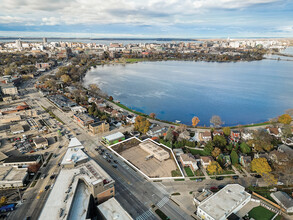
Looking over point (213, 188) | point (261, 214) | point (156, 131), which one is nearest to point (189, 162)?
point (213, 188)

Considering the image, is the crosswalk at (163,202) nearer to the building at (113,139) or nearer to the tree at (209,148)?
the tree at (209,148)

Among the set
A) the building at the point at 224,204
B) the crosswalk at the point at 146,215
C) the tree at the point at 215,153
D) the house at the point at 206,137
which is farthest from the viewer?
the house at the point at 206,137

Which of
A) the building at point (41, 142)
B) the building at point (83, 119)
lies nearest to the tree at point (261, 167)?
the building at point (83, 119)

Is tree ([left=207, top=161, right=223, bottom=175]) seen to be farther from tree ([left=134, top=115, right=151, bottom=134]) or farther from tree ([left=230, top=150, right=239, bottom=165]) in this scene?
tree ([left=134, top=115, right=151, bottom=134])

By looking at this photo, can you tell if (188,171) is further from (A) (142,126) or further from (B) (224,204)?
(A) (142,126)

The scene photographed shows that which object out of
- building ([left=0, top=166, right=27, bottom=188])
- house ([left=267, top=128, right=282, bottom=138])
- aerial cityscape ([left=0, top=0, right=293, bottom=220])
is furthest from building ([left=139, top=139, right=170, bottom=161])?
house ([left=267, top=128, right=282, bottom=138])

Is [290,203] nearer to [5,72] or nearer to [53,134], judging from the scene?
[53,134]
